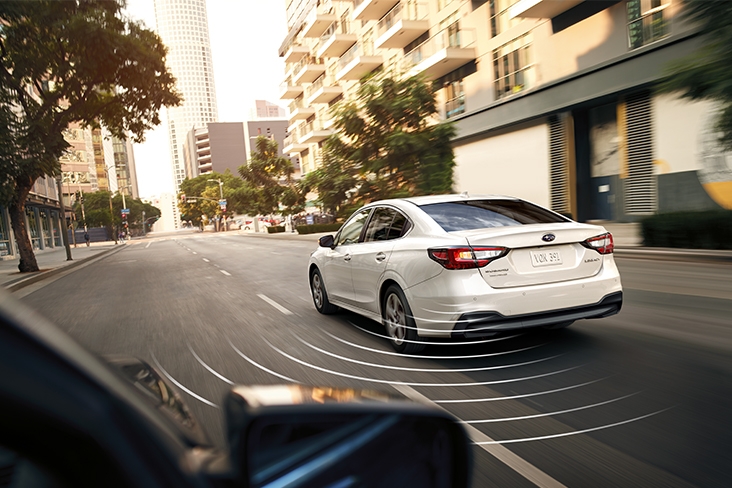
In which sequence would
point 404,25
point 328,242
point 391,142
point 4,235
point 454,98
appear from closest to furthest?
point 328,242
point 391,142
point 454,98
point 404,25
point 4,235

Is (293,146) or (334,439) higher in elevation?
(293,146)

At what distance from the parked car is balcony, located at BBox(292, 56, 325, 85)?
56.2 meters

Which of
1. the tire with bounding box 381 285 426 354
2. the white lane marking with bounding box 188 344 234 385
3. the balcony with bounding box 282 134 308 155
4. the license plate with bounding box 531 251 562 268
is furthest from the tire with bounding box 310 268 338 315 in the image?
the balcony with bounding box 282 134 308 155

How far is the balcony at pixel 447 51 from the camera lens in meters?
27.2

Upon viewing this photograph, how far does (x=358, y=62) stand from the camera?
131 ft

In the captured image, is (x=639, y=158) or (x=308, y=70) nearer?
(x=639, y=158)

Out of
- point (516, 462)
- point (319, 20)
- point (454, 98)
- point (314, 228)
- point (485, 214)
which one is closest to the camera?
point (516, 462)

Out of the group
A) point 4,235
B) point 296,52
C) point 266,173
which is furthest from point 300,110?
point 4,235

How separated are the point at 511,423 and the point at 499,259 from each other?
161cm

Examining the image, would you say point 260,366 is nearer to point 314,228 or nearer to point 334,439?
point 334,439

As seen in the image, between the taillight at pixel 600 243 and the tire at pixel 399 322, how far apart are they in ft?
5.57

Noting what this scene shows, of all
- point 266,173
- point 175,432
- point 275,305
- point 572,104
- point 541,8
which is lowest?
point 275,305

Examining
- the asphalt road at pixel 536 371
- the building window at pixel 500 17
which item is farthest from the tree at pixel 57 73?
the building window at pixel 500 17

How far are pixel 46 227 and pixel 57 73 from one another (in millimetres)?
37555
